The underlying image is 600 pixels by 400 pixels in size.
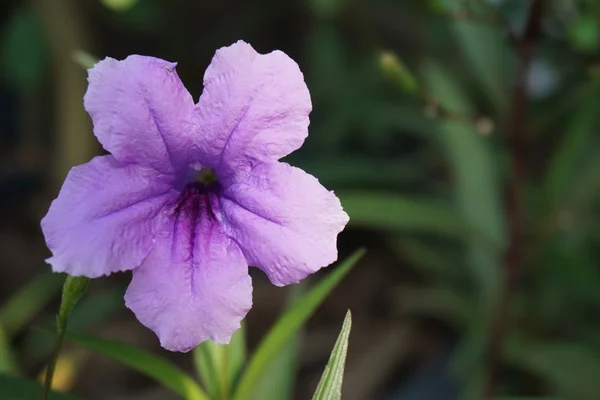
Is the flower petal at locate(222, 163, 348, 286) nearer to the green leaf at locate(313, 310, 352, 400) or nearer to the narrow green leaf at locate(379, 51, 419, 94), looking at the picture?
the green leaf at locate(313, 310, 352, 400)

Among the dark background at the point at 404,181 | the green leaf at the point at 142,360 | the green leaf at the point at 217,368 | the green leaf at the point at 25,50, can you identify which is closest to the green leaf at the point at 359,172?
the dark background at the point at 404,181

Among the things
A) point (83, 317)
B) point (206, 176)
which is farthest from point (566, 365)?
point (83, 317)

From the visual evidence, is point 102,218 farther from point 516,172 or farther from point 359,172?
point 359,172

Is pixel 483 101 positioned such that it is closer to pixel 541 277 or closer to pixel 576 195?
pixel 576 195

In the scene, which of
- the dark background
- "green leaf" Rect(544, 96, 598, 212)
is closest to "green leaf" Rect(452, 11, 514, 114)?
the dark background

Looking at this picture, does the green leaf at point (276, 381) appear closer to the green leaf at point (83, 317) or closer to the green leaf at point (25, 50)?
the green leaf at point (83, 317)

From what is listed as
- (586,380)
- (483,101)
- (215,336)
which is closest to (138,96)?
(215,336)

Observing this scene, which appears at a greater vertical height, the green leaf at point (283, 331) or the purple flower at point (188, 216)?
the purple flower at point (188, 216)
